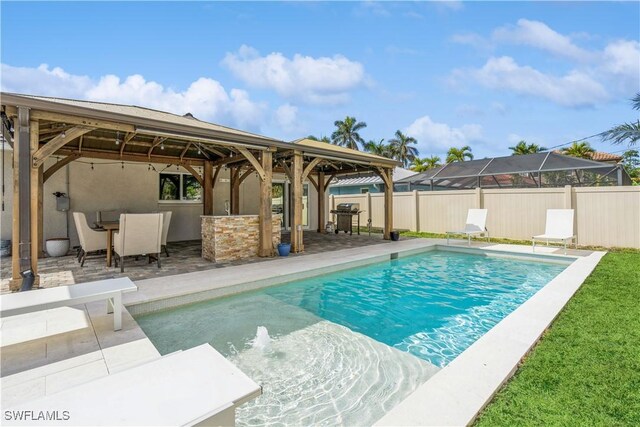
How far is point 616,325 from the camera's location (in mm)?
3639

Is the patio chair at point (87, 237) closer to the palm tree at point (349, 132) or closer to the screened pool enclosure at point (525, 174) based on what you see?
the screened pool enclosure at point (525, 174)

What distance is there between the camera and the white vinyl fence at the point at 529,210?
29.4 ft

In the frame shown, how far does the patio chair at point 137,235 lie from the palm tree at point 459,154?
30546 millimetres

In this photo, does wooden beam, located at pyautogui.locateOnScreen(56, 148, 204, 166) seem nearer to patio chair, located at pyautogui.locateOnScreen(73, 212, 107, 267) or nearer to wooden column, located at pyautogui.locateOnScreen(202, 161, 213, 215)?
wooden column, located at pyautogui.locateOnScreen(202, 161, 213, 215)

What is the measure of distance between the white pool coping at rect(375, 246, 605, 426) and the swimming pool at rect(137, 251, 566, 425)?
0.35 meters

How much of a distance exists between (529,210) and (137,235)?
11.5m

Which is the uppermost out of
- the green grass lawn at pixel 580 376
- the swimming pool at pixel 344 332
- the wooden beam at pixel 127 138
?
the wooden beam at pixel 127 138

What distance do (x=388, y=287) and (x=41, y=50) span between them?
1126 centimetres

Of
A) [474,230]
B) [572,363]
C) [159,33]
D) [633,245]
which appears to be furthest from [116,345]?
[633,245]

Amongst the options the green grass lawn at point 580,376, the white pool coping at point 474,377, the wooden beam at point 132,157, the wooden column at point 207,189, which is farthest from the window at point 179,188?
the green grass lawn at point 580,376

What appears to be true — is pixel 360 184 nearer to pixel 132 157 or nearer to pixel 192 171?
pixel 192 171

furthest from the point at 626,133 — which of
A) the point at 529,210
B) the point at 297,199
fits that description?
the point at 297,199

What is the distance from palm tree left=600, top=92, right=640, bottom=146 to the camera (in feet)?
30.7

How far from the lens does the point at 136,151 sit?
9477 millimetres
